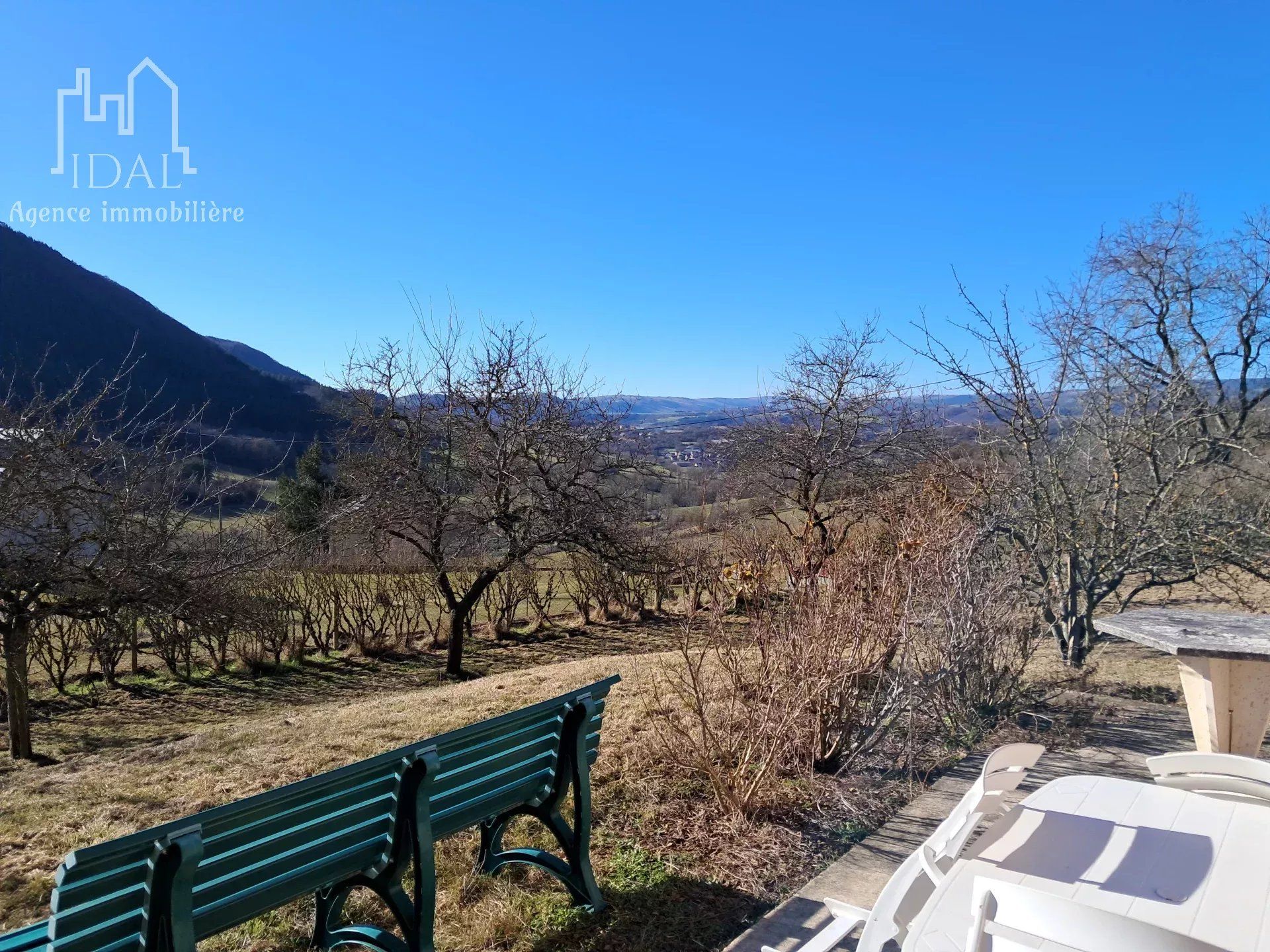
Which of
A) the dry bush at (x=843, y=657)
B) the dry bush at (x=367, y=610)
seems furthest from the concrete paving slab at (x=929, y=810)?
the dry bush at (x=367, y=610)

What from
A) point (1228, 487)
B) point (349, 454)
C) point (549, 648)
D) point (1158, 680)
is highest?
point (349, 454)

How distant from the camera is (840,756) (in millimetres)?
4562

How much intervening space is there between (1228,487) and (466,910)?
970 cm

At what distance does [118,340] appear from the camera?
168ft

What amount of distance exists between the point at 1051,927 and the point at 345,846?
188 cm

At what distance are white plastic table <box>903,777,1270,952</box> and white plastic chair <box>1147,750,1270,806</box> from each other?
3 centimetres

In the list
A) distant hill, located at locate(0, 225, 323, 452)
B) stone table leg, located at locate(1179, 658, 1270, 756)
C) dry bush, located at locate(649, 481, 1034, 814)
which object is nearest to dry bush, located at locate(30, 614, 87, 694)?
dry bush, located at locate(649, 481, 1034, 814)

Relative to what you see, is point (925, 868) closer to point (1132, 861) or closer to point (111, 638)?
point (1132, 861)

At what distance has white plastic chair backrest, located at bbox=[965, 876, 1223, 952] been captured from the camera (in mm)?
1282

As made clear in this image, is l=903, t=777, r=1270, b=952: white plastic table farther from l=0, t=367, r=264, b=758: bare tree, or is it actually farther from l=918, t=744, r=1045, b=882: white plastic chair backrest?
l=0, t=367, r=264, b=758: bare tree

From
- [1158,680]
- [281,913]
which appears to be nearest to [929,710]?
[1158,680]

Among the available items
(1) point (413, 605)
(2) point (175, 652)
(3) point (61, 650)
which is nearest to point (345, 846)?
(3) point (61, 650)

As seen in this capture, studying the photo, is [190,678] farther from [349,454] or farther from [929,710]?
[929,710]

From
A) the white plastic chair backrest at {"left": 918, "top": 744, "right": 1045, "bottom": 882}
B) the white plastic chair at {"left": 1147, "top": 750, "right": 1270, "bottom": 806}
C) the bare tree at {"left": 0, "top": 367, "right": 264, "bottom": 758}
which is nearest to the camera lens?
the white plastic chair backrest at {"left": 918, "top": 744, "right": 1045, "bottom": 882}
